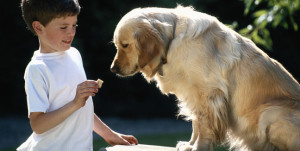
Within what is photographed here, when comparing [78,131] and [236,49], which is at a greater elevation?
[236,49]

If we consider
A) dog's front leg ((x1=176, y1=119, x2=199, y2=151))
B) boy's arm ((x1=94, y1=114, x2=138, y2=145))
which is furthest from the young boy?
dog's front leg ((x1=176, y1=119, x2=199, y2=151))

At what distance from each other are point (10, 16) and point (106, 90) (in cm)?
296

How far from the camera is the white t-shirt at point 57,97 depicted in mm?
2459

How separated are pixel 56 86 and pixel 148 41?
3.11ft

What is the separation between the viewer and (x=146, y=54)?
10.8ft

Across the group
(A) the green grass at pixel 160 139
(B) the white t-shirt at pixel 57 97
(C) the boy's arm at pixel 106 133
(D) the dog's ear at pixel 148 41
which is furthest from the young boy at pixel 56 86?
(A) the green grass at pixel 160 139

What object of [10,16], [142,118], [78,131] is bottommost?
[142,118]

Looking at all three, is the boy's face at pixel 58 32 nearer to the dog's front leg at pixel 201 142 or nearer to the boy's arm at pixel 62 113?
the boy's arm at pixel 62 113

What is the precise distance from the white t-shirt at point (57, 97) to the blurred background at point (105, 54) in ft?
19.9

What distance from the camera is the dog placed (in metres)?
3.26

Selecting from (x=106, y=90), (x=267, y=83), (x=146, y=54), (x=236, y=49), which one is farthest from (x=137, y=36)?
(x=106, y=90)

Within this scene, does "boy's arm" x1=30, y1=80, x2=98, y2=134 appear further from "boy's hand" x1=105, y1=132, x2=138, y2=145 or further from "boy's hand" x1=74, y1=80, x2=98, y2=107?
"boy's hand" x1=105, y1=132, x2=138, y2=145

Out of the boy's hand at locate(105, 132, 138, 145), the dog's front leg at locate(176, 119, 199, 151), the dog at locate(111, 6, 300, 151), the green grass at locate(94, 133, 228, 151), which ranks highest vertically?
the dog at locate(111, 6, 300, 151)

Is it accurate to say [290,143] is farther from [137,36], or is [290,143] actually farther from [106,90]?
[106,90]
